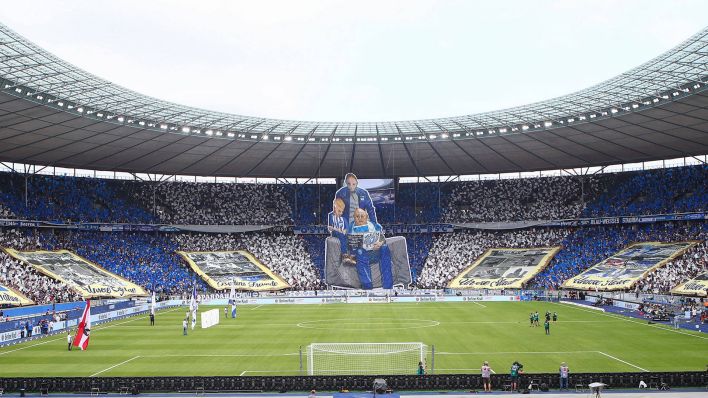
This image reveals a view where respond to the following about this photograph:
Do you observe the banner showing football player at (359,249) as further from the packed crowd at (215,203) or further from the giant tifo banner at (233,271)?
the packed crowd at (215,203)

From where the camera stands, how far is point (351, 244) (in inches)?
2611

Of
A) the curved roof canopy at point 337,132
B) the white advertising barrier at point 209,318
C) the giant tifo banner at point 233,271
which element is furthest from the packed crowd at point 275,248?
the white advertising barrier at point 209,318

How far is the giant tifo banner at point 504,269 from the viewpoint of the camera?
72.8 metres

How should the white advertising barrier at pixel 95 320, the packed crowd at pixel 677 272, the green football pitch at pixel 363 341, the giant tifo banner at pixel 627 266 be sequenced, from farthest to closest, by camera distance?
1. the giant tifo banner at pixel 627 266
2. the packed crowd at pixel 677 272
3. the white advertising barrier at pixel 95 320
4. the green football pitch at pixel 363 341

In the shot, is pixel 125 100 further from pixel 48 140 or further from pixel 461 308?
pixel 461 308

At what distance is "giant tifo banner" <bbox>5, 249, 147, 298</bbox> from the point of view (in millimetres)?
61125

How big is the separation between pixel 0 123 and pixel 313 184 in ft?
155

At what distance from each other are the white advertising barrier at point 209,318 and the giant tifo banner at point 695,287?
132ft

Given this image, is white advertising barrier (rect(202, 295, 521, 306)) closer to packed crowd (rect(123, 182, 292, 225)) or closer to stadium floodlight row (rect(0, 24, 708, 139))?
stadium floodlight row (rect(0, 24, 708, 139))

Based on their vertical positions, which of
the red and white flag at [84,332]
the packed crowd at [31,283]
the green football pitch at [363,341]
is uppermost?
the packed crowd at [31,283]

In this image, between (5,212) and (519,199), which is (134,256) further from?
(519,199)

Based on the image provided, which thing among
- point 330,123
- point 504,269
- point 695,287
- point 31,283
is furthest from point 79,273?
point 695,287

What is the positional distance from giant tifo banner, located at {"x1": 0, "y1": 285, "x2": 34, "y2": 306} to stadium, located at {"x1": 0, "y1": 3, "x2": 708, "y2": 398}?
0.47 meters

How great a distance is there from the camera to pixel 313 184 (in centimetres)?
9181
